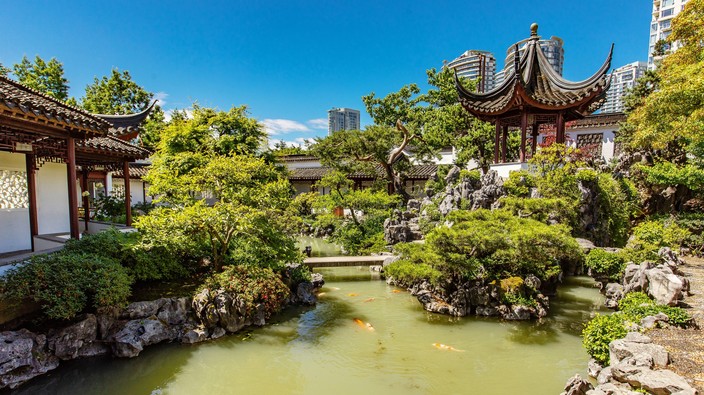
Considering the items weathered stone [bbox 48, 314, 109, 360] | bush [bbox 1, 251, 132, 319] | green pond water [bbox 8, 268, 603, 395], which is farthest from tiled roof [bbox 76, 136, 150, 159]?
green pond water [bbox 8, 268, 603, 395]

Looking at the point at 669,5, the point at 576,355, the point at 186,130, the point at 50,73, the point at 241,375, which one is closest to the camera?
the point at 241,375

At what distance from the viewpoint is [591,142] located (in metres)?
21.0

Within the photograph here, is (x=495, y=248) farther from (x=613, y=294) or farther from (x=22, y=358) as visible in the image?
(x=22, y=358)

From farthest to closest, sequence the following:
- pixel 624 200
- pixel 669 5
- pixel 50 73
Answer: pixel 669 5, pixel 50 73, pixel 624 200

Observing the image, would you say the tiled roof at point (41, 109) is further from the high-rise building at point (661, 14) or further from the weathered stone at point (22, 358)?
the high-rise building at point (661, 14)

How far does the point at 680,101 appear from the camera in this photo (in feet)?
24.6

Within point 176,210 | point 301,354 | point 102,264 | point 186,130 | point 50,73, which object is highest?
point 50,73

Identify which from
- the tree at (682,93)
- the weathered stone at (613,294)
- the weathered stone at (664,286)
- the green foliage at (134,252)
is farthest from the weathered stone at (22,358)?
the tree at (682,93)

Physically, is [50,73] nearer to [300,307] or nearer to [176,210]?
[176,210]

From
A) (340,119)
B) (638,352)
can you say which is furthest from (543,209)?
(340,119)

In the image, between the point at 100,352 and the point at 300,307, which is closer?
the point at 100,352

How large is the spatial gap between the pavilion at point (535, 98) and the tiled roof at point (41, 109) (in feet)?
38.5

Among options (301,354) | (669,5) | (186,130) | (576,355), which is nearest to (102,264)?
(301,354)

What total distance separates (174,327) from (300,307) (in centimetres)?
296
